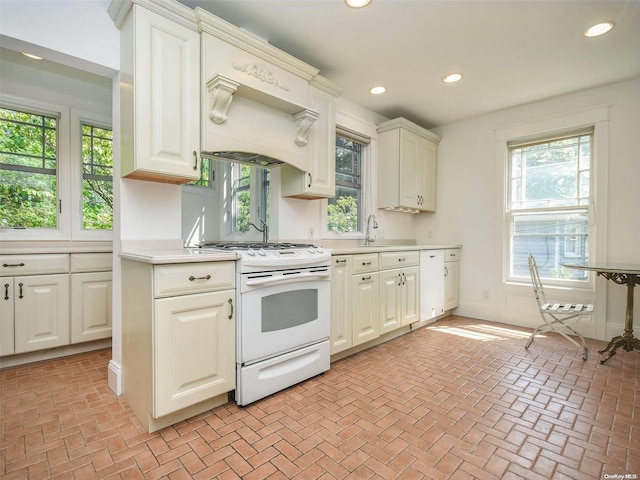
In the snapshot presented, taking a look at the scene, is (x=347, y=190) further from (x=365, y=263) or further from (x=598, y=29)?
(x=598, y=29)

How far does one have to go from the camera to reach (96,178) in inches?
130

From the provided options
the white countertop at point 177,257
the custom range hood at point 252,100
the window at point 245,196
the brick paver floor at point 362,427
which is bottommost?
the brick paver floor at point 362,427

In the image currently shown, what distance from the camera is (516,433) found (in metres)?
1.70

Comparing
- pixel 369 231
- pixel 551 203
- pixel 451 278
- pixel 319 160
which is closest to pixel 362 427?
pixel 319 160

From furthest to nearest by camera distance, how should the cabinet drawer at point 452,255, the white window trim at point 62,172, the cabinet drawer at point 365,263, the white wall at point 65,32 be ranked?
the cabinet drawer at point 452,255 < the white window trim at point 62,172 < the cabinet drawer at point 365,263 < the white wall at point 65,32

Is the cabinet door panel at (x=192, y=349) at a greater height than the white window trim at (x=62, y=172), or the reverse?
the white window trim at (x=62, y=172)

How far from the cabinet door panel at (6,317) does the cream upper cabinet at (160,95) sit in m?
1.53

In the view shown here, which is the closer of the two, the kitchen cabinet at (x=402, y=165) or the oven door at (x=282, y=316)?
the oven door at (x=282, y=316)

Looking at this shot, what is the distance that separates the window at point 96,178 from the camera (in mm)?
3229

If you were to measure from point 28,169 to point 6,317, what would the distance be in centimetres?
137

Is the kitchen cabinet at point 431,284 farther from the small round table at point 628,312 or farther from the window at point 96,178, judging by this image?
the window at point 96,178

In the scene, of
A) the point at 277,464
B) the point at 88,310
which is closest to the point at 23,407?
the point at 88,310

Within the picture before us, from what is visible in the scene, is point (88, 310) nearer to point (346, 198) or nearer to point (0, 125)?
point (0, 125)

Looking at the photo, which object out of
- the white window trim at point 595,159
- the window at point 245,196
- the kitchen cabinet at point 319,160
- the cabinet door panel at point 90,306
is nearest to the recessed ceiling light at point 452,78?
the kitchen cabinet at point 319,160
